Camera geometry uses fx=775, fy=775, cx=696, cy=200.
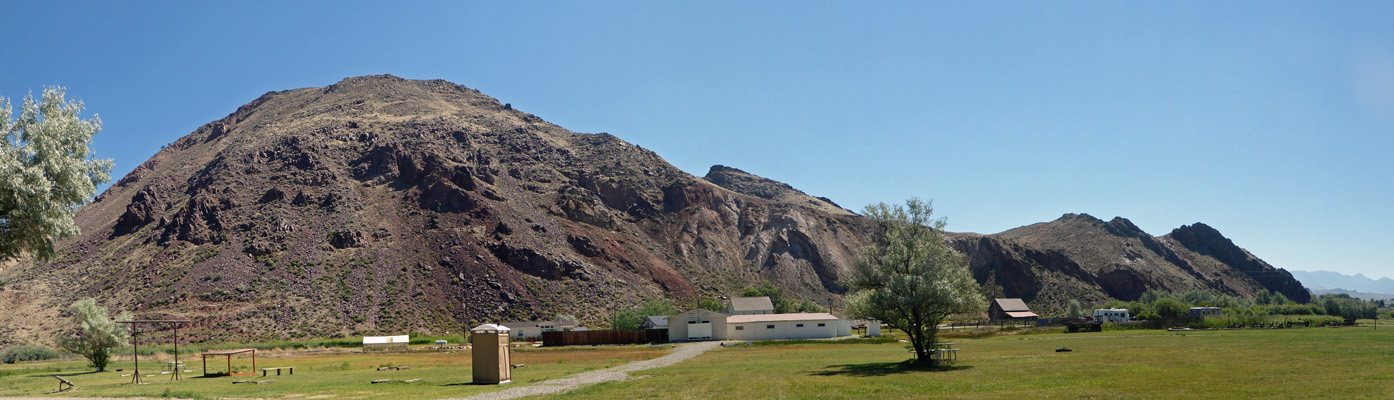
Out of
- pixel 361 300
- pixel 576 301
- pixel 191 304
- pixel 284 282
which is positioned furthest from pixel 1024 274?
pixel 191 304

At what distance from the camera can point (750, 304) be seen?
3836 inches

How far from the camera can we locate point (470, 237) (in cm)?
10994

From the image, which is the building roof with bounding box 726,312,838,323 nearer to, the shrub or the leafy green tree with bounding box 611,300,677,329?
the leafy green tree with bounding box 611,300,677,329

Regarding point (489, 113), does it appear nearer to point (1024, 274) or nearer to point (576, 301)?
point (576, 301)

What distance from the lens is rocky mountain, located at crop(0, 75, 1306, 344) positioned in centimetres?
9150

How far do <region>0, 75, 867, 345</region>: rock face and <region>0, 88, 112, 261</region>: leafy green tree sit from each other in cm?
7435

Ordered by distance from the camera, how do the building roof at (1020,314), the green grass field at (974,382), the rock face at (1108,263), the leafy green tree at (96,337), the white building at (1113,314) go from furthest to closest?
the rock face at (1108,263) → the building roof at (1020,314) → the white building at (1113,314) → the leafy green tree at (96,337) → the green grass field at (974,382)

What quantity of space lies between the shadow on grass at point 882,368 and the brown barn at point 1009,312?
85.2 meters

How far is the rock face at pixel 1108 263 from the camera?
133 m

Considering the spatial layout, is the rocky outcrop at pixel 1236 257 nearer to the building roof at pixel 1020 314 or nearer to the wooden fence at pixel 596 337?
the building roof at pixel 1020 314

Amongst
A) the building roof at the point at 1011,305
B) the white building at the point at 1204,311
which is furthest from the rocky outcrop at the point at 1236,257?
the building roof at the point at 1011,305

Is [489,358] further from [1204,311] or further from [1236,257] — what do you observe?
[1236,257]

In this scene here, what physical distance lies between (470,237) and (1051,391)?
98.9 meters

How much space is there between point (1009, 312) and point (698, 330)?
55092 millimetres
